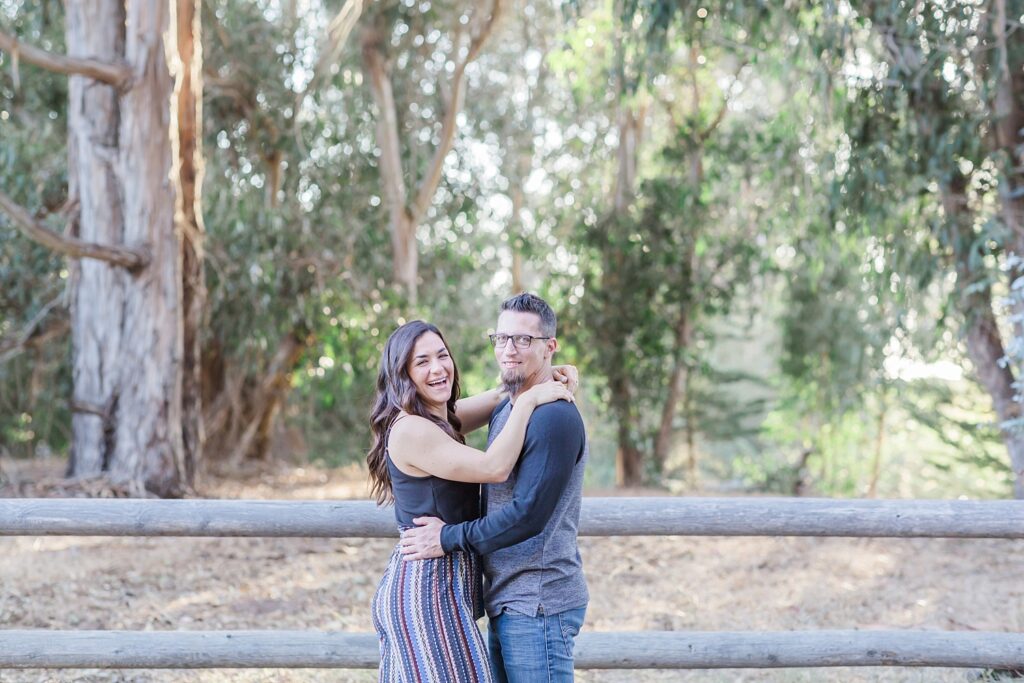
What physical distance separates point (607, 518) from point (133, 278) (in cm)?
610

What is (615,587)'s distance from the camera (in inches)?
298

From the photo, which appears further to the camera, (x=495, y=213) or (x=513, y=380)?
(x=495, y=213)

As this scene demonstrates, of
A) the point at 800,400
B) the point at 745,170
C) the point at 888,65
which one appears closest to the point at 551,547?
the point at 888,65

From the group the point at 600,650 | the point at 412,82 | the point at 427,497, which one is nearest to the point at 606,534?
the point at 600,650

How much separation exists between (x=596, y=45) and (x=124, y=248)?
6062 mm

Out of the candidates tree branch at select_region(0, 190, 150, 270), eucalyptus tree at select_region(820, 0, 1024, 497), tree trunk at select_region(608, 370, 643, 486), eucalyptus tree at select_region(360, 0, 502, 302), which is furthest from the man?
tree trunk at select_region(608, 370, 643, 486)

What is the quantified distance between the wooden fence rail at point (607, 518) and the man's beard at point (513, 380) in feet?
3.91

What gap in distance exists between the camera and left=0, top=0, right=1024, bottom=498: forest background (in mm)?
8453

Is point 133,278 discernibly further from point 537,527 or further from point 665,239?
point 537,527

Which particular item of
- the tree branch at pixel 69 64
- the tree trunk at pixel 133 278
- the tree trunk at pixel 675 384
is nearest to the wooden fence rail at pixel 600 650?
the tree trunk at pixel 133 278

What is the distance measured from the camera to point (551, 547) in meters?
2.99

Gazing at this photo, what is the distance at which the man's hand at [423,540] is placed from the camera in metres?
2.97

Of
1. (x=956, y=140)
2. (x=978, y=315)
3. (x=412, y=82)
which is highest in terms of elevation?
(x=412, y=82)

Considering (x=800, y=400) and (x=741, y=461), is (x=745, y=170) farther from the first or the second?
(x=741, y=461)
